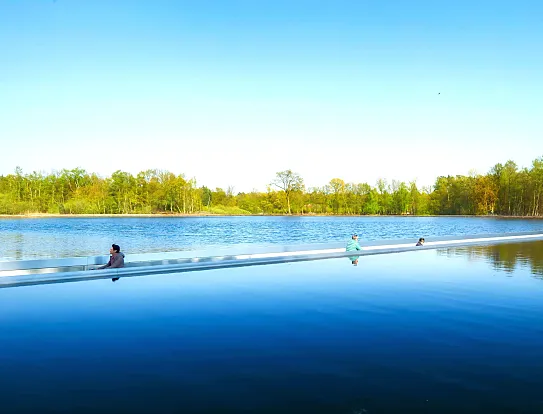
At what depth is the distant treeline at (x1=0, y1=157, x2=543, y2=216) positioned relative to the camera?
87.2m

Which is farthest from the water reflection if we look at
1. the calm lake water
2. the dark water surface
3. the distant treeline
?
the distant treeline

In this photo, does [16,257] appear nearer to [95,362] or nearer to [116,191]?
[95,362]

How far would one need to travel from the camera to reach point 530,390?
441cm

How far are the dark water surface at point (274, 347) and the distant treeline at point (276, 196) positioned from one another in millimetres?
84458

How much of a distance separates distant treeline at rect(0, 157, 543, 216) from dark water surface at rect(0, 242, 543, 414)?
84.5 m

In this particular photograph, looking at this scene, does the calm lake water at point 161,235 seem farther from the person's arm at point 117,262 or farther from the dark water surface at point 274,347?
the dark water surface at point 274,347

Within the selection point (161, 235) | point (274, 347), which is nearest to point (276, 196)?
point (161, 235)

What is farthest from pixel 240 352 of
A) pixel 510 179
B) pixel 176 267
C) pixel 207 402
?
pixel 510 179

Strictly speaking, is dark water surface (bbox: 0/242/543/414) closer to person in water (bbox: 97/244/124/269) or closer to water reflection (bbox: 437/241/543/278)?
person in water (bbox: 97/244/124/269)

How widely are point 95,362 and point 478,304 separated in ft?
20.9

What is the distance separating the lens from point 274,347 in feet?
19.0

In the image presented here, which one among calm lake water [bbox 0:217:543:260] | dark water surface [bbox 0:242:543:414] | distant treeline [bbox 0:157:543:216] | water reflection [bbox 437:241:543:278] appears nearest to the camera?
dark water surface [bbox 0:242:543:414]

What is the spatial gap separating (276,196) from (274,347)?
97624 millimetres

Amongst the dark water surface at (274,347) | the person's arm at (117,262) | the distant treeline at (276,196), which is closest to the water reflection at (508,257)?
the dark water surface at (274,347)
